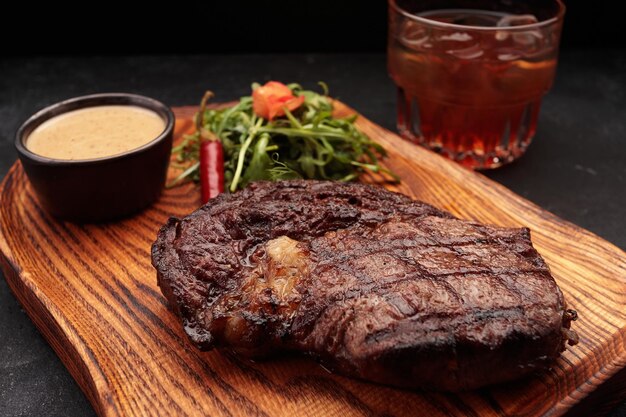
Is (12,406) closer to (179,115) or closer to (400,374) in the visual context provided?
(400,374)

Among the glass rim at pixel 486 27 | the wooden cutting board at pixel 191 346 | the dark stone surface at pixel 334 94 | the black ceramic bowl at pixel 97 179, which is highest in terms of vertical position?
the glass rim at pixel 486 27

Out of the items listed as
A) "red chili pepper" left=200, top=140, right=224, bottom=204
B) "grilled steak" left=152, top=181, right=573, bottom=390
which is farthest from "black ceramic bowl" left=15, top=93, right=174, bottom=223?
"grilled steak" left=152, top=181, right=573, bottom=390

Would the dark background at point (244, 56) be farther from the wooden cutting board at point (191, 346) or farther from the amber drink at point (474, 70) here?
the wooden cutting board at point (191, 346)

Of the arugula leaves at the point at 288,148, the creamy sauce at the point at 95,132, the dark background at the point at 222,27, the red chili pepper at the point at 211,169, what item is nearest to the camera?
the creamy sauce at the point at 95,132

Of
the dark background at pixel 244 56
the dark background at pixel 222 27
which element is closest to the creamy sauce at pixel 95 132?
the dark background at pixel 244 56

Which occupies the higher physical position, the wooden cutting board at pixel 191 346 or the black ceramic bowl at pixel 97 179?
the black ceramic bowl at pixel 97 179

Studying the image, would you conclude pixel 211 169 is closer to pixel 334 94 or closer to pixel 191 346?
pixel 191 346

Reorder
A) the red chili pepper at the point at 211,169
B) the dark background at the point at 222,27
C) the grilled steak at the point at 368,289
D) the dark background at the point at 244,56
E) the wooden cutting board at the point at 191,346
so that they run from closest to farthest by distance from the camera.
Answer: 1. the grilled steak at the point at 368,289
2. the wooden cutting board at the point at 191,346
3. the red chili pepper at the point at 211,169
4. the dark background at the point at 244,56
5. the dark background at the point at 222,27
